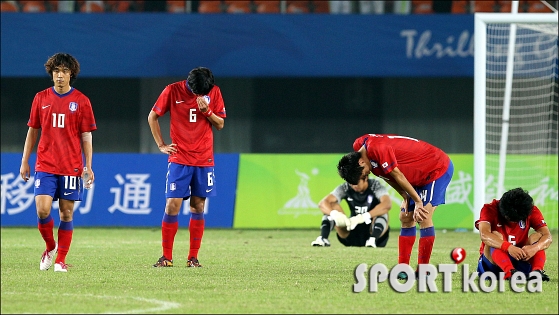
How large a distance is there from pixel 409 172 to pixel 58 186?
3.02 m

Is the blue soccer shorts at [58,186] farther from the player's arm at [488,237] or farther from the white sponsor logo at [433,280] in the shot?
the player's arm at [488,237]

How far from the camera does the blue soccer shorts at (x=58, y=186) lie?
884 centimetres

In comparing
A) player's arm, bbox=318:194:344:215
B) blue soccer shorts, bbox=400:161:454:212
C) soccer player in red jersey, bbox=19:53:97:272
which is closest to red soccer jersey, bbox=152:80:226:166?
soccer player in red jersey, bbox=19:53:97:272

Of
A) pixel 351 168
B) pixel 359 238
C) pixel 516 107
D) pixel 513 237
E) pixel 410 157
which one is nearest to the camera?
pixel 351 168

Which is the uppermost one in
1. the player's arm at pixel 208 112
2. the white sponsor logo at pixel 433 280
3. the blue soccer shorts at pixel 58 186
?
the player's arm at pixel 208 112

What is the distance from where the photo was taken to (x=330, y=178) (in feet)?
55.2

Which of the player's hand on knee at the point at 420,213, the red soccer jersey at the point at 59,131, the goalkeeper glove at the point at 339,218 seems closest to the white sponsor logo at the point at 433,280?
the player's hand on knee at the point at 420,213

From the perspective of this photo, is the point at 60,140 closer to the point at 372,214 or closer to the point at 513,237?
the point at 513,237

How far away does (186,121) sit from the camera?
383 inches

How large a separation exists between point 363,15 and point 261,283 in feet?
41.3

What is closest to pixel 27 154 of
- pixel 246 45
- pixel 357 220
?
pixel 357 220

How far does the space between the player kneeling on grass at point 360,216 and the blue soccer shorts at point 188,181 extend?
11.6ft

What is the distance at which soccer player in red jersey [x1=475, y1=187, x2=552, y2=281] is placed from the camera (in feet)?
26.6

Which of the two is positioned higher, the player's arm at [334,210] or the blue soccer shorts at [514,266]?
the blue soccer shorts at [514,266]
